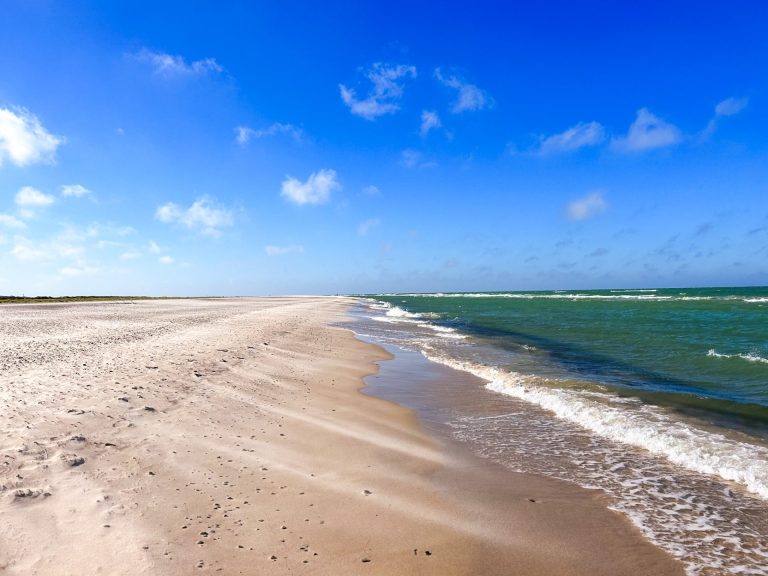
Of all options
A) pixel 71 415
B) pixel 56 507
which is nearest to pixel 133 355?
pixel 71 415

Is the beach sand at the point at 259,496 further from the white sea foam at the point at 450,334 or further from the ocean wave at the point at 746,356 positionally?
the white sea foam at the point at 450,334

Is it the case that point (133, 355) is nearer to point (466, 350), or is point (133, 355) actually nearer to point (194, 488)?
point (194, 488)

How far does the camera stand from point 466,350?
1978cm

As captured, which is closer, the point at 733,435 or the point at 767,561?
the point at 767,561

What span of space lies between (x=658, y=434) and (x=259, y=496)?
296 inches

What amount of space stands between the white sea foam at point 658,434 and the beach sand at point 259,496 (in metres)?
2.57

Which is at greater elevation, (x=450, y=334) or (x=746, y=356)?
(x=746, y=356)

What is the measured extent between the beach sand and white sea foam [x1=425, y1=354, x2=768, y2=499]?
2.57m

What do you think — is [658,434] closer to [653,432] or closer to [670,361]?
[653,432]

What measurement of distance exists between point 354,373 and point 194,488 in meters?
9.00

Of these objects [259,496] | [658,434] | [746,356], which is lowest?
[658,434]

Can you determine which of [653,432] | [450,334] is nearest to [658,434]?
[653,432]

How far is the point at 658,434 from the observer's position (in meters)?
8.11

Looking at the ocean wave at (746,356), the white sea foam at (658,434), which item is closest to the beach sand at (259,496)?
the white sea foam at (658,434)
